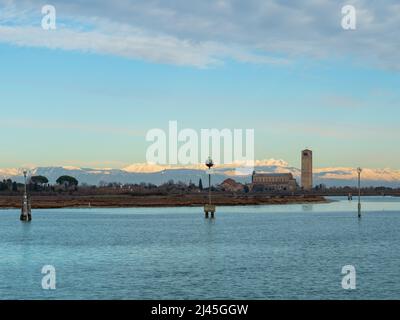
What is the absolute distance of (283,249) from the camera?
253ft

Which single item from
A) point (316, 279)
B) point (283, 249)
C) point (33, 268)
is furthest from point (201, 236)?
point (316, 279)

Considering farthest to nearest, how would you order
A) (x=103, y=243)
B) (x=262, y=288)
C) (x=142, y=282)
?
(x=103, y=243), (x=142, y=282), (x=262, y=288)

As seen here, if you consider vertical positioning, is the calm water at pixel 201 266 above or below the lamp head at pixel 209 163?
below

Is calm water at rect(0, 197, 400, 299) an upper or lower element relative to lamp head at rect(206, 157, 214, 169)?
lower

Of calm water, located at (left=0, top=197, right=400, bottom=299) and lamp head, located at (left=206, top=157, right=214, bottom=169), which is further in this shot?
lamp head, located at (left=206, top=157, right=214, bottom=169)

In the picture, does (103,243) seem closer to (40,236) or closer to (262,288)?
(40,236)

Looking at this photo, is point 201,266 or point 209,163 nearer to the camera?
point 201,266

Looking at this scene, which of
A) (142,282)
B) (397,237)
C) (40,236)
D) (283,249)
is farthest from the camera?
(40,236)

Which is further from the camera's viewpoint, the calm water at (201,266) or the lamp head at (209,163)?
the lamp head at (209,163)

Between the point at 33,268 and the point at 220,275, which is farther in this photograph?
the point at 33,268

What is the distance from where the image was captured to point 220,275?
53719mm

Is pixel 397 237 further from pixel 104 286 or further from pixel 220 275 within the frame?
pixel 104 286
